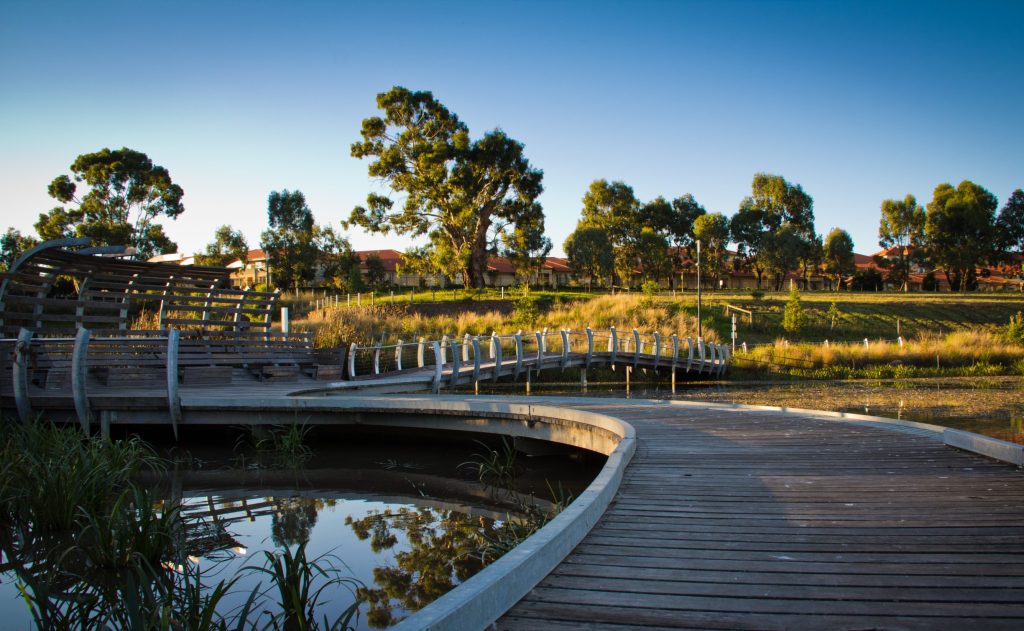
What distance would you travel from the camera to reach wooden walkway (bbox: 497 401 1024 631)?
297 centimetres

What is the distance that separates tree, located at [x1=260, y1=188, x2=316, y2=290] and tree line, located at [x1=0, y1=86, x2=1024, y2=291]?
106 millimetres

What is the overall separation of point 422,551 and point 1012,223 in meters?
74.8

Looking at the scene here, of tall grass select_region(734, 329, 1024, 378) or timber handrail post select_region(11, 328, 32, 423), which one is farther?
tall grass select_region(734, 329, 1024, 378)

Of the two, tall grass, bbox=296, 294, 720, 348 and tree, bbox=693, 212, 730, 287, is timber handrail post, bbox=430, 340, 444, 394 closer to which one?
tall grass, bbox=296, 294, 720, 348

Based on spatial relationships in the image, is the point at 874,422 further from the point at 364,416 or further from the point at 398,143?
the point at 398,143

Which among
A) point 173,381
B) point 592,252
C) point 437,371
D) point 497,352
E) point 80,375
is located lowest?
point 437,371

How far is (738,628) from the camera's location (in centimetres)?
283

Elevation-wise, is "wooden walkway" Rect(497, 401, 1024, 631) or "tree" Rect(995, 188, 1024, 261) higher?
"tree" Rect(995, 188, 1024, 261)

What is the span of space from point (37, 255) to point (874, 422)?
12.3 meters

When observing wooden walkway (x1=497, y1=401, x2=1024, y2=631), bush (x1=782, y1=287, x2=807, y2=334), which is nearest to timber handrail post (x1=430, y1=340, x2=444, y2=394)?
wooden walkway (x1=497, y1=401, x2=1024, y2=631)

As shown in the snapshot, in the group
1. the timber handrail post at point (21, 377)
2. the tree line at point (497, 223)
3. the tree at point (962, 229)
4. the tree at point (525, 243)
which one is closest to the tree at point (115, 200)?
the tree line at point (497, 223)

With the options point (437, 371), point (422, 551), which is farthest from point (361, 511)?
point (437, 371)

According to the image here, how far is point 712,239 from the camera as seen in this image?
234ft

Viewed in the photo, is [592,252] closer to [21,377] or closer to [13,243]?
[13,243]
